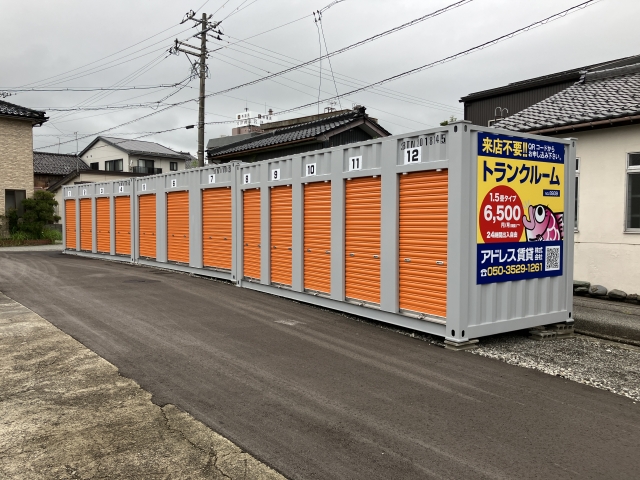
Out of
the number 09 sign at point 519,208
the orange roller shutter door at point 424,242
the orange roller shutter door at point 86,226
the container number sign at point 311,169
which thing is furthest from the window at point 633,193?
the orange roller shutter door at point 86,226

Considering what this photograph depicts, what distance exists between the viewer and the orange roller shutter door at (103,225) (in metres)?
20.4

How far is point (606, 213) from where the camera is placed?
11.9 m

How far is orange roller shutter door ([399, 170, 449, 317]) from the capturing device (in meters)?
7.88

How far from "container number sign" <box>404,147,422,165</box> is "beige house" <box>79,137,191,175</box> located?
134ft

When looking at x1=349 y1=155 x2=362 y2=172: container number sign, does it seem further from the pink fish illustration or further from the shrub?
the shrub

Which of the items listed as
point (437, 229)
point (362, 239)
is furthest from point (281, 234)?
point (437, 229)

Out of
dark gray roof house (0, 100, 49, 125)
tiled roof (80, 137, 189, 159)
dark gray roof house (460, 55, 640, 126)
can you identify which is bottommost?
dark gray roof house (460, 55, 640, 126)

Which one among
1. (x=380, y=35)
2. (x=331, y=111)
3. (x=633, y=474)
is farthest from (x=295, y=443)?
(x=331, y=111)

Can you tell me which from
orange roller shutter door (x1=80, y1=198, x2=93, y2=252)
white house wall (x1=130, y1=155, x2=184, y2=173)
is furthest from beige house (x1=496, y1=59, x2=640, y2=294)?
white house wall (x1=130, y1=155, x2=184, y2=173)

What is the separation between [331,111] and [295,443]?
43.3 meters

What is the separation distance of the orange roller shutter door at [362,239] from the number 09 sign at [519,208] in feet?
6.54

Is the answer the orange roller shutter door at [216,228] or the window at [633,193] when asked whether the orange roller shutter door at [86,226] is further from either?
the window at [633,193]

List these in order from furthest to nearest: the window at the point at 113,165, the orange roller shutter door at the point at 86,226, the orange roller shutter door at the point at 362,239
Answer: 1. the window at the point at 113,165
2. the orange roller shutter door at the point at 86,226
3. the orange roller shutter door at the point at 362,239

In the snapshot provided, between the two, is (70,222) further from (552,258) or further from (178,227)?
(552,258)
